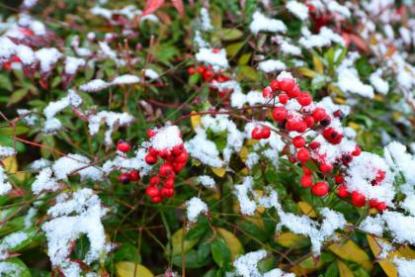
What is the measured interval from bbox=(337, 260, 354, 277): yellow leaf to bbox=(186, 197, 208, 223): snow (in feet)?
1.48

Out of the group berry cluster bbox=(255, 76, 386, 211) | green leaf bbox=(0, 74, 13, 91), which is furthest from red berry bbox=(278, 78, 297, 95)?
green leaf bbox=(0, 74, 13, 91)

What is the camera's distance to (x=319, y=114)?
107 centimetres

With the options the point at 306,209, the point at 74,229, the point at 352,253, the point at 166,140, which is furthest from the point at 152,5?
the point at 352,253

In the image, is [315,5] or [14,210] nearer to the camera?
[14,210]

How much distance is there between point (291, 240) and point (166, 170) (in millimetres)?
481

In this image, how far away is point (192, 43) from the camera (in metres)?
1.92

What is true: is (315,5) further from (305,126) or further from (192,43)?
(305,126)

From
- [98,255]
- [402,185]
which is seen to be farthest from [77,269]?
[402,185]

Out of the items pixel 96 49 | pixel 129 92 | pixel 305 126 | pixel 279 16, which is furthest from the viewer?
pixel 279 16

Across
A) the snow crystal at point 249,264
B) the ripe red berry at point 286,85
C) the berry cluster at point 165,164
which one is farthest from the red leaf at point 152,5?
the snow crystal at point 249,264

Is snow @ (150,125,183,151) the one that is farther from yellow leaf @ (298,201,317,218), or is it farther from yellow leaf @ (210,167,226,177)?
yellow leaf @ (298,201,317,218)

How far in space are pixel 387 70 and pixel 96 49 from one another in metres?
1.41

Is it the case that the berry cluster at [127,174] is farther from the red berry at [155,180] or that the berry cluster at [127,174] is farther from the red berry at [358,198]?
the red berry at [358,198]

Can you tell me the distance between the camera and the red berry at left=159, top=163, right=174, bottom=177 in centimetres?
114
